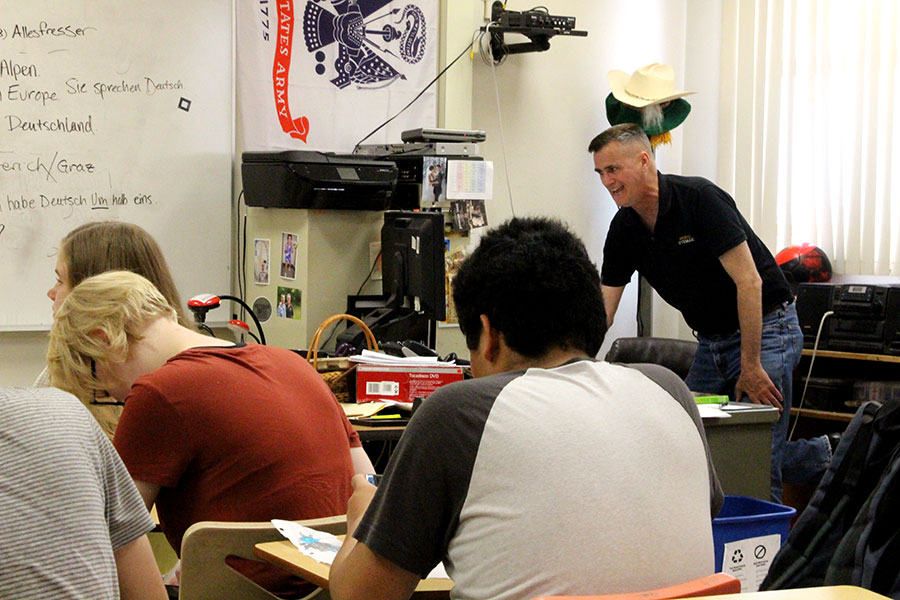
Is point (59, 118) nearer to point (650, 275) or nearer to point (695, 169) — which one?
point (650, 275)

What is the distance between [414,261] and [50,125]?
64.3 inches

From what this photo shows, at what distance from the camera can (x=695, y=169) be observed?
655cm

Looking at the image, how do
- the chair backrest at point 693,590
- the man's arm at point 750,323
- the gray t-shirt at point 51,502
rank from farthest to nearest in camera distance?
1. the man's arm at point 750,323
2. the chair backrest at point 693,590
3. the gray t-shirt at point 51,502

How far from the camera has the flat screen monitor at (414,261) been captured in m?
3.89

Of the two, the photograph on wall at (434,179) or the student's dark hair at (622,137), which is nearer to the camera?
the student's dark hair at (622,137)

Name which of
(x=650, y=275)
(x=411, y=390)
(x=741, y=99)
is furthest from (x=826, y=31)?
(x=411, y=390)

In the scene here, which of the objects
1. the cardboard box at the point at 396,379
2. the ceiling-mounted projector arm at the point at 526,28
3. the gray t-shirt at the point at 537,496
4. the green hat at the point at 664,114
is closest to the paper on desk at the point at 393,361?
the cardboard box at the point at 396,379

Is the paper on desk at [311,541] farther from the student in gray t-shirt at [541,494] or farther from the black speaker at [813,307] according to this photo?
the black speaker at [813,307]

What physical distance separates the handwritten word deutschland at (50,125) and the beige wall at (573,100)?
5.97ft

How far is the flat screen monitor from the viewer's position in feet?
12.8

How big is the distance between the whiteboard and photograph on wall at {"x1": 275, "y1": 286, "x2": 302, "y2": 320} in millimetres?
361

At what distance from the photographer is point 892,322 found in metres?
4.94

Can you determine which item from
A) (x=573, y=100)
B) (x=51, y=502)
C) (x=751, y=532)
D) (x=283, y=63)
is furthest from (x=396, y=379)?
(x=573, y=100)

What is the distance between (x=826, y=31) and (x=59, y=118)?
13.7ft
